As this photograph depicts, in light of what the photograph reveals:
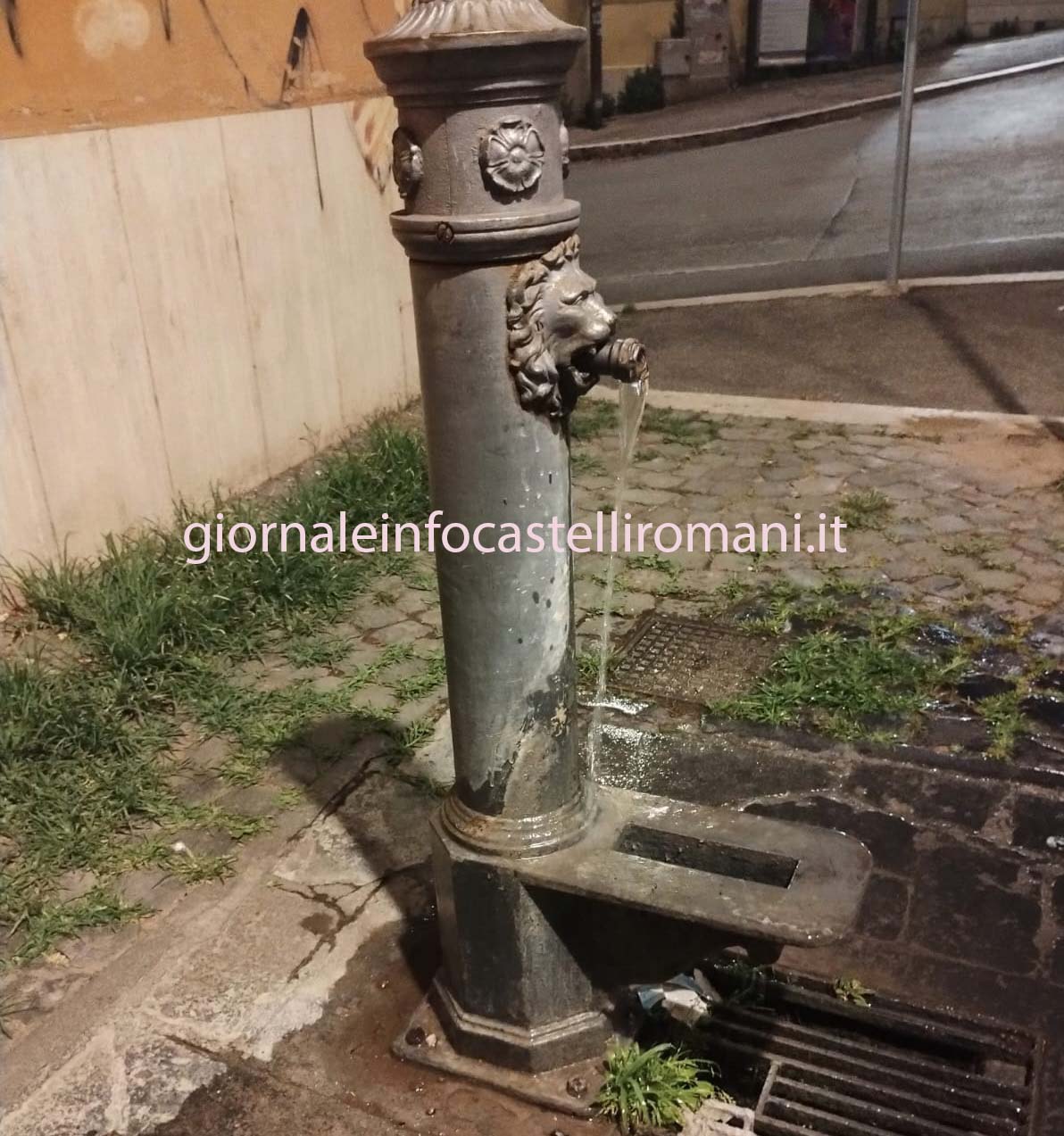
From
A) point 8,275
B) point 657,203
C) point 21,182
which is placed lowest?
point 657,203

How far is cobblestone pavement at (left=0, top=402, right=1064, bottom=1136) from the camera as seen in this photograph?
7.79 ft

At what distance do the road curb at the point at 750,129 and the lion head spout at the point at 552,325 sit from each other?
17480mm

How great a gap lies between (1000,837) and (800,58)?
1006 inches

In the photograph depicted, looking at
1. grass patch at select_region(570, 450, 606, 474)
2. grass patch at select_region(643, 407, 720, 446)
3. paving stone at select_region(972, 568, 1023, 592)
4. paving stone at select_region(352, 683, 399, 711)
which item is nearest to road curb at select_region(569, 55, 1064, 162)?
grass patch at select_region(643, 407, 720, 446)

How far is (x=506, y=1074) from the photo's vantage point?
2.33 metres

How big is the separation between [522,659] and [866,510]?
3.38m

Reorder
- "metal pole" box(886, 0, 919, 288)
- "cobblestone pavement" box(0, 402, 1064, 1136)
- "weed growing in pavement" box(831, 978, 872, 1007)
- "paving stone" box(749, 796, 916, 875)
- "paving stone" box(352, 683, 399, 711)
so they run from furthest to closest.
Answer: "metal pole" box(886, 0, 919, 288) → "paving stone" box(352, 683, 399, 711) → "paving stone" box(749, 796, 916, 875) → "weed growing in pavement" box(831, 978, 872, 1007) → "cobblestone pavement" box(0, 402, 1064, 1136)

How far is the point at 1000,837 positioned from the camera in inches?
118

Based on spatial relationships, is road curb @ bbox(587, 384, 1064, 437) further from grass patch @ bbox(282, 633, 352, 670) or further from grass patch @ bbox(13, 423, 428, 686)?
grass patch @ bbox(282, 633, 352, 670)

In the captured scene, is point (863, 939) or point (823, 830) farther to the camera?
point (863, 939)

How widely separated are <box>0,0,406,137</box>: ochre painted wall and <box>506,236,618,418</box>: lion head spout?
3137 millimetres

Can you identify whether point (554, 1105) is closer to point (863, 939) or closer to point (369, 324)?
point (863, 939)

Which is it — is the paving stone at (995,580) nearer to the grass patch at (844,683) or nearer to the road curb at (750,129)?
the grass patch at (844,683)

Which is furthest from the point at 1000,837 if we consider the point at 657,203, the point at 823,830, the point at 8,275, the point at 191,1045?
the point at 657,203
